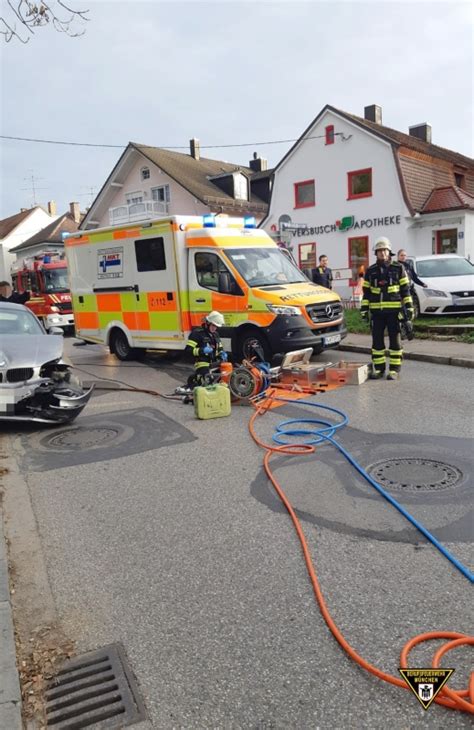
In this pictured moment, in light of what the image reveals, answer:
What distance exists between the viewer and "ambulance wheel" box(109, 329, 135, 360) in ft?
42.0

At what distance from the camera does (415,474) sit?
4.97 m

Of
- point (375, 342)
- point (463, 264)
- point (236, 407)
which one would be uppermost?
point (463, 264)

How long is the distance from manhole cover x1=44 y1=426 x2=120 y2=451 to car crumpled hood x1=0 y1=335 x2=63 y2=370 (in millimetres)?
912

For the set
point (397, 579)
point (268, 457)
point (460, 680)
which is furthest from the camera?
point (268, 457)

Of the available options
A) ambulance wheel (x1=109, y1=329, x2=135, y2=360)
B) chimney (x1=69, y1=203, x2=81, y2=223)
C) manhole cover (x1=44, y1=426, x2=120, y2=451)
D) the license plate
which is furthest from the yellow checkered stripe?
chimney (x1=69, y1=203, x2=81, y2=223)

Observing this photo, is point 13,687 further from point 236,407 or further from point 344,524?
point 236,407

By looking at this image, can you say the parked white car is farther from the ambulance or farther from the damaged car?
the damaged car

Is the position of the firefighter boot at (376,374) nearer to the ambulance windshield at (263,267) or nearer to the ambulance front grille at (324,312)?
the ambulance front grille at (324,312)

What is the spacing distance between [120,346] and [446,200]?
16497 mm

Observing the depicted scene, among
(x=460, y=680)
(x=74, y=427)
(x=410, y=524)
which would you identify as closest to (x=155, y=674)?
(x=460, y=680)

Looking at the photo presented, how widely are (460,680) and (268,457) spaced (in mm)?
3205

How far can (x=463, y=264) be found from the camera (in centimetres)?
1433

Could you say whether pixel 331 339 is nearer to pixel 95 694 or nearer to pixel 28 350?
pixel 28 350

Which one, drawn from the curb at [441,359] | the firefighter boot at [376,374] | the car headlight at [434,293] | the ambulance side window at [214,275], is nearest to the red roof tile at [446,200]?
the car headlight at [434,293]
